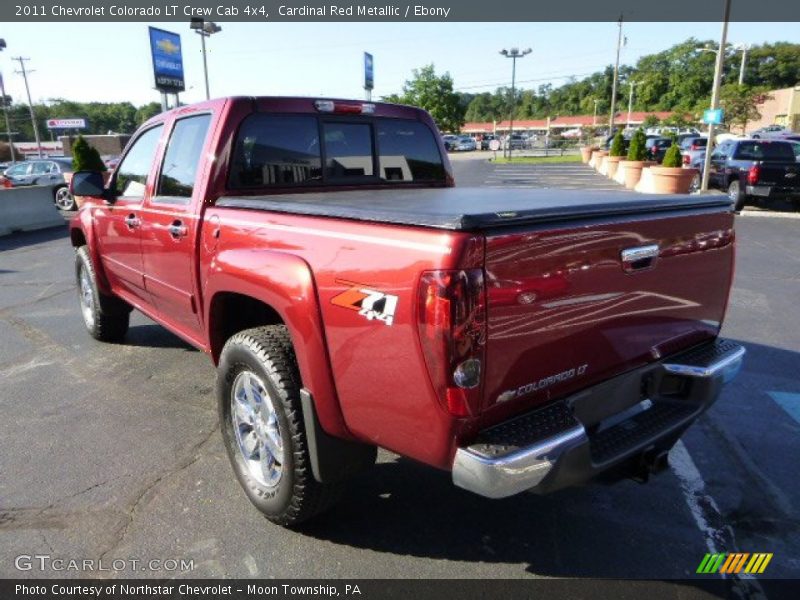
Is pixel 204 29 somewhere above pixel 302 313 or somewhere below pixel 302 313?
above

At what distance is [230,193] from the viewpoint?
10.8 feet

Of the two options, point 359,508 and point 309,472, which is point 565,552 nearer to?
point 359,508

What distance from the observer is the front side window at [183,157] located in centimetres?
347

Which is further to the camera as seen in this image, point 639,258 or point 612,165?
point 612,165

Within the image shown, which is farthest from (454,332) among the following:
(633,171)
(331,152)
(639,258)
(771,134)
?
(771,134)

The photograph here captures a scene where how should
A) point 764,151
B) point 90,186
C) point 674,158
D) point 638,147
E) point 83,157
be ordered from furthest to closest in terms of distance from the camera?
point 638,147 < point 83,157 < point 674,158 < point 764,151 < point 90,186

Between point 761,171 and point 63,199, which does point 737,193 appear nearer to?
point 761,171

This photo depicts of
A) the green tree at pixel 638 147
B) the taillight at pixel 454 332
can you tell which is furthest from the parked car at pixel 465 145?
the taillight at pixel 454 332

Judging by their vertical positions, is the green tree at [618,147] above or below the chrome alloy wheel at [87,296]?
above

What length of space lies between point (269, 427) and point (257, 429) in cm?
14

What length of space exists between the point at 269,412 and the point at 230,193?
1319 mm

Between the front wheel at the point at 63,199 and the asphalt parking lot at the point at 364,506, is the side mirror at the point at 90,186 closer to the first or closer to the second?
the asphalt parking lot at the point at 364,506

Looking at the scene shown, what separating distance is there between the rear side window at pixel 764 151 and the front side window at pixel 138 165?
584 inches

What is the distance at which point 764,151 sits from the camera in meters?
14.4
